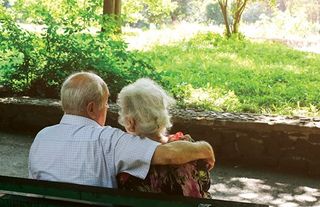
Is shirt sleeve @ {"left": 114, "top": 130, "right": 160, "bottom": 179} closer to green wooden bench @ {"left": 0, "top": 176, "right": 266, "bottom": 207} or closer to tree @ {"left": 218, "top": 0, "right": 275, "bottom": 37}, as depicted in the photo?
green wooden bench @ {"left": 0, "top": 176, "right": 266, "bottom": 207}

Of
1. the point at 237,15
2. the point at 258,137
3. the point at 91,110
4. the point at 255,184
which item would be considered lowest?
the point at 255,184

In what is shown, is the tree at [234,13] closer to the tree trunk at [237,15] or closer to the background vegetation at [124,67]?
the tree trunk at [237,15]

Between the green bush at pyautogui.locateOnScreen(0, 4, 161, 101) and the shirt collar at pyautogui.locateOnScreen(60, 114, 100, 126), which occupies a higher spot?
the shirt collar at pyautogui.locateOnScreen(60, 114, 100, 126)

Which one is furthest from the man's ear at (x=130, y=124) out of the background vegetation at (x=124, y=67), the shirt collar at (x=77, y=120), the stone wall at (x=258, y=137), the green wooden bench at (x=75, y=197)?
the background vegetation at (x=124, y=67)

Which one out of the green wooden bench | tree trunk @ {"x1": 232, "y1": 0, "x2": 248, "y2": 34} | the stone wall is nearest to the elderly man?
the green wooden bench

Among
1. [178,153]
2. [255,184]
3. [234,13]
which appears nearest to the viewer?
[178,153]

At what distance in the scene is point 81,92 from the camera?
270 centimetres

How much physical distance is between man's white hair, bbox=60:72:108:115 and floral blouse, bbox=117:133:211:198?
1.14 ft

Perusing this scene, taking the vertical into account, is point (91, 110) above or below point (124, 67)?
above

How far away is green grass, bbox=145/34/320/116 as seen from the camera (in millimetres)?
8195

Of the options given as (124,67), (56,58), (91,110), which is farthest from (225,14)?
(91,110)

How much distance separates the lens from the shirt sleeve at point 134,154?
8.29 feet

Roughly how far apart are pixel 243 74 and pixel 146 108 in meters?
7.85

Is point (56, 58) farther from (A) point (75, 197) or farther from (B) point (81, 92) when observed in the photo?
(A) point (75, 197)
